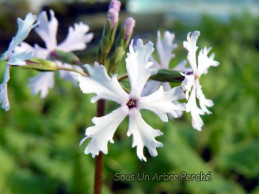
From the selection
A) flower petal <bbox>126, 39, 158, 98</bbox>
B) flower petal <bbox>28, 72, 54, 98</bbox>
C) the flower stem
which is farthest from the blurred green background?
flower petal <bbox>126, 39, 158, 98</bbox>

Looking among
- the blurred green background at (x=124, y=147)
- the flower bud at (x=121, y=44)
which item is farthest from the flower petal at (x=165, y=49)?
the blurred green background at (x=124, y=147)

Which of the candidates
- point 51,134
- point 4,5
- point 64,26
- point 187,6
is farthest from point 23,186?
point 187,6

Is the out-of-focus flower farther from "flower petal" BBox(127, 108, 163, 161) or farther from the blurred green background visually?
the blurred green background

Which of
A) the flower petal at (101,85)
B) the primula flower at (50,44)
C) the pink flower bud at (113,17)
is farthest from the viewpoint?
the primula flower at (50,44)

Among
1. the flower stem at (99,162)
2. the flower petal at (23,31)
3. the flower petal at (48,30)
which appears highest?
the flower petal at (48,30)

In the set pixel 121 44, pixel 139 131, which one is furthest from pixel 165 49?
pixel 139 131

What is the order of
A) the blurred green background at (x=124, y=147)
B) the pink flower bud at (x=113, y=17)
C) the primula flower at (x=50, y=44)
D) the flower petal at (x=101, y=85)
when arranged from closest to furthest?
1. the flower petal at (x=101, y=85)
2. the pink flower bud at (x=113, y=17)
3. the primula flower at (x=50, y=44)
4. the blurred green background at (x=124, y=147)

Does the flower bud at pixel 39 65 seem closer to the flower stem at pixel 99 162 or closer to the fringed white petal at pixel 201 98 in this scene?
the flower stem at pixel 99 162

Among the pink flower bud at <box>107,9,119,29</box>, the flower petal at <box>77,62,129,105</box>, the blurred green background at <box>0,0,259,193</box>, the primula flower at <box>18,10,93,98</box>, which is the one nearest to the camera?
the flower petal at <box>77,62,129,105</box>
